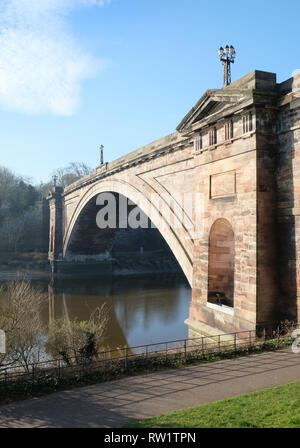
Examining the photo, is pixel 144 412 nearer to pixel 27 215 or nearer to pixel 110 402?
pixel 110 402

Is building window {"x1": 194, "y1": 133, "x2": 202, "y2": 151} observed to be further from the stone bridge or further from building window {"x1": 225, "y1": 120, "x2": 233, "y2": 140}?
building window {"x1": 225, "y1": 120, "x2": 233, "y2": 140}

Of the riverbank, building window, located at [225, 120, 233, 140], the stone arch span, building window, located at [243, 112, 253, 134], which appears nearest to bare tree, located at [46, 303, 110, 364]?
the stone arch span

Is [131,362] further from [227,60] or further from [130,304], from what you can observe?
[130,304]

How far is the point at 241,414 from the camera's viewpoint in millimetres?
5016

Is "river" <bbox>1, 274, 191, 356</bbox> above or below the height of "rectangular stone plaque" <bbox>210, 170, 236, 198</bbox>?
below

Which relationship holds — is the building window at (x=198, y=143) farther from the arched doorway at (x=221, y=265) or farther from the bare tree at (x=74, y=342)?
the bare tree at (x=74, y=342)

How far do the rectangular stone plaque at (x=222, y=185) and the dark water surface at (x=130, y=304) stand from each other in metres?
7.66

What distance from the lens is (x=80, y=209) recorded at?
3300cm

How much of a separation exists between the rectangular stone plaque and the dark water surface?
7.66 m

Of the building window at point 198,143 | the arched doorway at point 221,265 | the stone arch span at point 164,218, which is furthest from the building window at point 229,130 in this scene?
the stone arch span at point 164,218

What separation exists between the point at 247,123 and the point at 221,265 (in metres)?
4.17

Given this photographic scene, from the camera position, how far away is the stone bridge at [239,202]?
9.28m

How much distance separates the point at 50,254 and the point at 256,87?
1358 inches

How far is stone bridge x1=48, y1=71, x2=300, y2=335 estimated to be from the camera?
9281 mm
